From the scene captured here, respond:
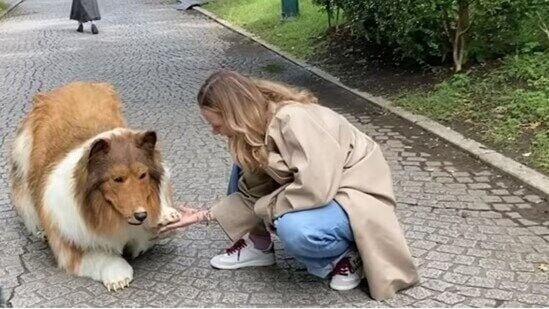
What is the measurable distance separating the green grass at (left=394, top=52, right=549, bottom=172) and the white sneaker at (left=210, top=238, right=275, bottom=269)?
8.63 feet

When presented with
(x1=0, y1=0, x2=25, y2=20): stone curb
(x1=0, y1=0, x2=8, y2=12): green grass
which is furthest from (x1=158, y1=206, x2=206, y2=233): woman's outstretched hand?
(x1=0, y1=0, x2=8, y2=12): green grass

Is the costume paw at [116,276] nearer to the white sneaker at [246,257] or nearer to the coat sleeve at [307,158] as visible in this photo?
the white sneaker at [246,257]

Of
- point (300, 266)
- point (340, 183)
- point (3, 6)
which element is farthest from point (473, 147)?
point (3, 6)

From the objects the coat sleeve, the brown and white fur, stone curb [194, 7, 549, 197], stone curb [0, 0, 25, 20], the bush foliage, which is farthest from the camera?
stone curb [0, 0, 25, 20]

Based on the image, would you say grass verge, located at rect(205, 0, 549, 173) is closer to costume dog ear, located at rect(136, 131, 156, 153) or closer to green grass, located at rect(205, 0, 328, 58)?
costume dog ear, located at rect(136, 131, 156, 153)

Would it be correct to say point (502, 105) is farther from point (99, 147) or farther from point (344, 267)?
point (99, 147)

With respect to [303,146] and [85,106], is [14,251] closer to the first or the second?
[85,106]

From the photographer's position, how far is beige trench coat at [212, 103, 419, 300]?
12.0 ft

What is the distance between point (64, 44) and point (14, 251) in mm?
10609

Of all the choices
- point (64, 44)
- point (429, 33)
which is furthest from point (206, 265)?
point (64, 44)

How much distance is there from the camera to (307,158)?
3611 mm

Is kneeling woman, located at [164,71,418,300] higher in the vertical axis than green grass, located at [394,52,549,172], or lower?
higher

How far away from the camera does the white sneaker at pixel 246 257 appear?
444 centimetres

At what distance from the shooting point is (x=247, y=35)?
14.5m
